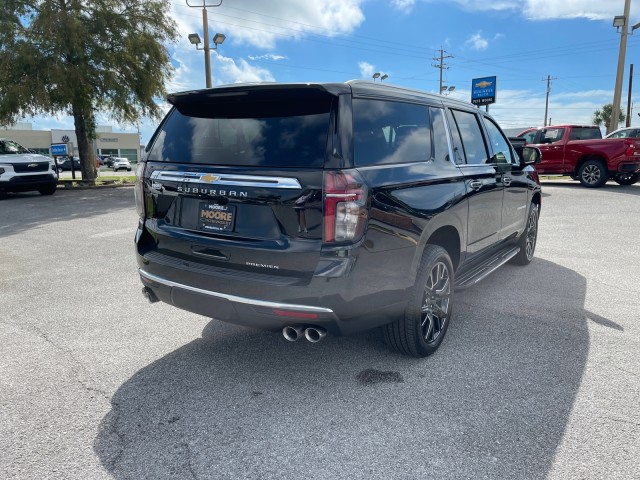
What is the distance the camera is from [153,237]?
325cm

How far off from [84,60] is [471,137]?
52.7 feet

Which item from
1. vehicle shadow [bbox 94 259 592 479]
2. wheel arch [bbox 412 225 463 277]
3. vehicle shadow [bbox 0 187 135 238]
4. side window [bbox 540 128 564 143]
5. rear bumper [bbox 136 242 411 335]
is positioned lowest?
vehicle shadow [bbox 94 259 592 479]

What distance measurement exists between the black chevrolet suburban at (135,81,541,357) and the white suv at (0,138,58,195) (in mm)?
13023

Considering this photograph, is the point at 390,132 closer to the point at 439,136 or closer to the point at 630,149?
the point at 439,136

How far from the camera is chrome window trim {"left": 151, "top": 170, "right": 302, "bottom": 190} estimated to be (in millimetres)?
2643

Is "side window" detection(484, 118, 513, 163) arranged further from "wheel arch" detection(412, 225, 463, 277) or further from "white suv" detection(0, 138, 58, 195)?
"white suv" detection(0, 138, 58, 195)

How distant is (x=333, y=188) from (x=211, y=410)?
4.90 feet

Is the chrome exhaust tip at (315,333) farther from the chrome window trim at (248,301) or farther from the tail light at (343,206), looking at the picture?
the tail light at (343,206)

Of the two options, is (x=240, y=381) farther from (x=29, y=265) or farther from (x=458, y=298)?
(x=29, y=265)

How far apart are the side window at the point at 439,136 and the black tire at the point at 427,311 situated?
0.75 metres

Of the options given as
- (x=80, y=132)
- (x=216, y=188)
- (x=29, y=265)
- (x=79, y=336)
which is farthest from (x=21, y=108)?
(x=216, y=188)

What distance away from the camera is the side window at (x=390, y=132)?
2846mm

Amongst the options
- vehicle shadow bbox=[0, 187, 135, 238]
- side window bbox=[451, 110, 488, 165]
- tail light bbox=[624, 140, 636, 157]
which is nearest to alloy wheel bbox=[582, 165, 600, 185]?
tail light bbox=[624, 140, 636, 157]

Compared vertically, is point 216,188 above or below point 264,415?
above
